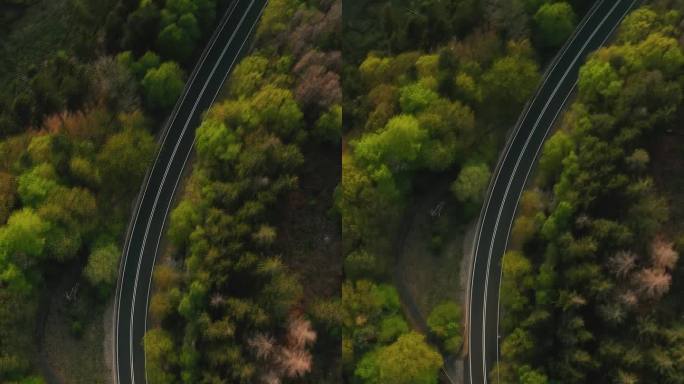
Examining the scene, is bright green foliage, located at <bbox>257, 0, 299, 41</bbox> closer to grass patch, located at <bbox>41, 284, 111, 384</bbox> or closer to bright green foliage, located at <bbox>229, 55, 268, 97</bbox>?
bright green foliage, located at <bbox>229, 55, 268, 97</bbox>

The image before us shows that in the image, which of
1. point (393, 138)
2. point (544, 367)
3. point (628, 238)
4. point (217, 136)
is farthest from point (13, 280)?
point (628, 238)

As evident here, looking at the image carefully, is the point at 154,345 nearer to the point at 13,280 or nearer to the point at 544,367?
the point at 13,280

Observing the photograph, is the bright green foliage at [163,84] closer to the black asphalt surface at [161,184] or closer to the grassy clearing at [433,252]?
the black asphalt surface at [161,184]

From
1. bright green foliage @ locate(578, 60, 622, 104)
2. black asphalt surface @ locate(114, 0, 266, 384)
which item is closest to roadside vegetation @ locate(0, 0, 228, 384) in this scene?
black asphalt surface @ locate(114, 0, 266, 384)

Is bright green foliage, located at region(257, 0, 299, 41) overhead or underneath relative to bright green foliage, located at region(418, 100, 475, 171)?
overhead

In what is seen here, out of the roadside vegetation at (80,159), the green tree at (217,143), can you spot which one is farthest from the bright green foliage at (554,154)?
the roadside vegetation at (80,159)

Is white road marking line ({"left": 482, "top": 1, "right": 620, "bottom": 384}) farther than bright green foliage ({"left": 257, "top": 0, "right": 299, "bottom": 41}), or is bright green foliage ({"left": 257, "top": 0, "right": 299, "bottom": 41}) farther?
white road marking line ({"left": 482, "top": 1, "right": 620, "bottom": 384})
